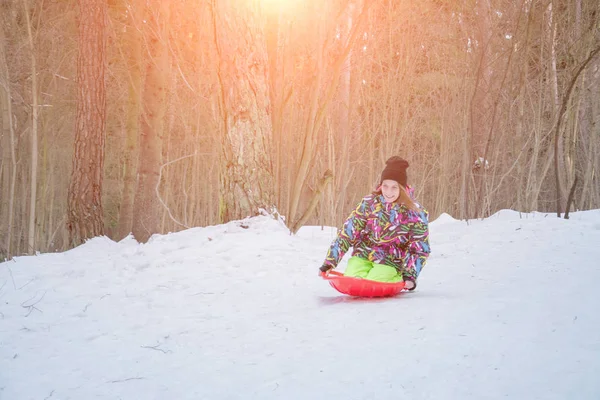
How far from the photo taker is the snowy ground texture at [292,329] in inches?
70.8

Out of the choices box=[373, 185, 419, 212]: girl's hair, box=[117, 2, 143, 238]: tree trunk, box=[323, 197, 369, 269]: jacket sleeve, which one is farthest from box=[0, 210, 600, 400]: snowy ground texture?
box=[117, 2, 143, 238]: tree trunk

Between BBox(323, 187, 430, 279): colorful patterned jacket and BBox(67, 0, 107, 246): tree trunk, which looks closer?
BBox(323, 187, 430, 279): colorful patterned jacket

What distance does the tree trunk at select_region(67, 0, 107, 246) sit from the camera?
644cm

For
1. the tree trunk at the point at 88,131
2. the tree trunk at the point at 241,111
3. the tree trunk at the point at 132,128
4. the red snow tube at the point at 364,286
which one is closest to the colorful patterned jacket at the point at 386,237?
the red snow tube at the point at 364,286

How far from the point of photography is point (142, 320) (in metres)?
2.85

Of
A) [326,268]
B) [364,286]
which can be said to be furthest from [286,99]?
[364,286]

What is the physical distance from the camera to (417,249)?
332cm

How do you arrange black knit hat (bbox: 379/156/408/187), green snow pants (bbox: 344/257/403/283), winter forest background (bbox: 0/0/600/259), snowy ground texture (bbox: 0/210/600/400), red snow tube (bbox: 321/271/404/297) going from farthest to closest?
winter forest background (bbox: 0/0/600/259) < black knit hat (bbox: 379/156/408/187) < green snow pants (bbox: 344/257/403/283) < red snow tube (bbox: 321/271/404/297) < snowy ground texture (bbox: 0/210/600/400)

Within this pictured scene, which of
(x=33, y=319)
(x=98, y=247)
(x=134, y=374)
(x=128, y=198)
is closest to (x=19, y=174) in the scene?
(x=128, y=198)

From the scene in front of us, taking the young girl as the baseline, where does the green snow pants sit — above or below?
below

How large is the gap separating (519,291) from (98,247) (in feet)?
16.2

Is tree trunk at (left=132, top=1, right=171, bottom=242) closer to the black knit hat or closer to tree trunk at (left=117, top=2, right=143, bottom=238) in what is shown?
tree trunk at (left=117, top=2, right=143, bottom=238)

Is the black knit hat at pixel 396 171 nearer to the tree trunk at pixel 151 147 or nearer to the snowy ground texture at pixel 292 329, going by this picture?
the snowy ground texture at pixel 292 329

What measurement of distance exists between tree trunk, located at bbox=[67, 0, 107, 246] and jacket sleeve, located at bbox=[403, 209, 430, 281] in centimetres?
479
